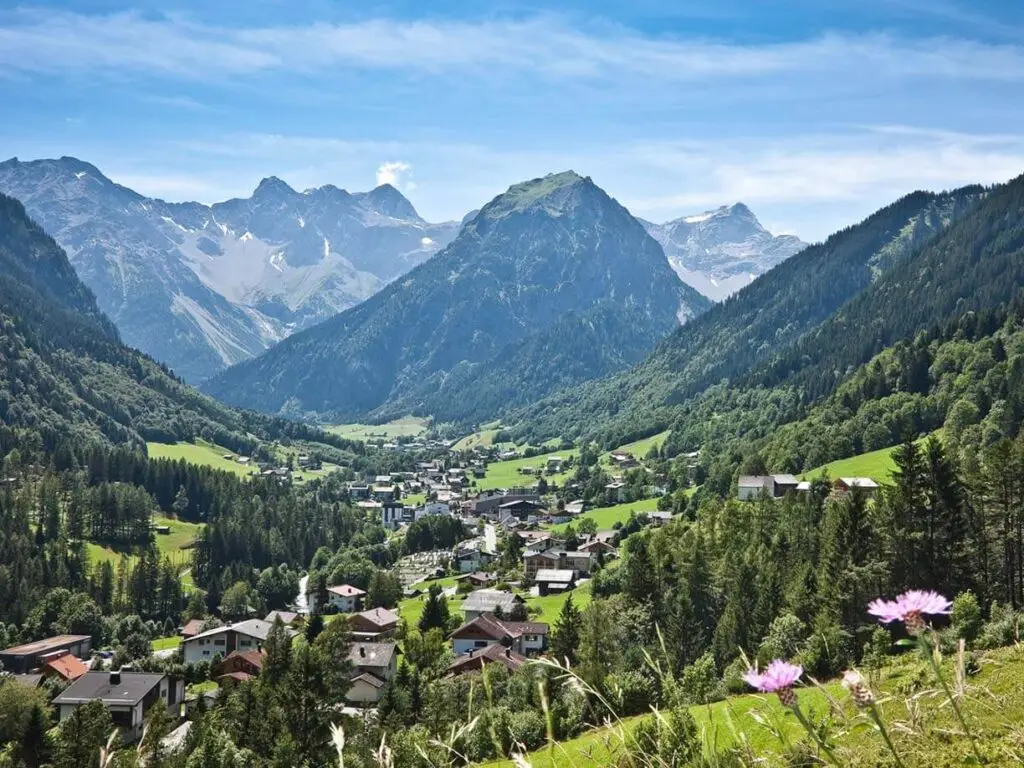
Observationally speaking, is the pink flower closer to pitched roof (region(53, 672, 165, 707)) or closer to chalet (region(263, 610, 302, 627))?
pitched roof (region(53, 672, 165, 707))

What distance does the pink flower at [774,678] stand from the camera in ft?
10.7

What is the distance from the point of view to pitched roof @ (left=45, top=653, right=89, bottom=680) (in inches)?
3391

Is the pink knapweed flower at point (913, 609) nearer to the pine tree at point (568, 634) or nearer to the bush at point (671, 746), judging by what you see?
the bush at point (671, 746)

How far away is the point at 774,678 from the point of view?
3.32 m

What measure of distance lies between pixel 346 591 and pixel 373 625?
1054 inches

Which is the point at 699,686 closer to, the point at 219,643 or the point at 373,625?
the point at 373,625

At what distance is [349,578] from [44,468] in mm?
92012

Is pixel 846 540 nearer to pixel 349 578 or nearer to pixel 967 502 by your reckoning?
pixel 967 502

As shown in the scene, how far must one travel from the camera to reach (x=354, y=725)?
48500 millimetres

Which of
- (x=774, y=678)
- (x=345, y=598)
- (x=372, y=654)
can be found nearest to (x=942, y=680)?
(x=774, y=678)

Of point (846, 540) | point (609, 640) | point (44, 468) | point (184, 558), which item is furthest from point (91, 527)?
point (846, 540)

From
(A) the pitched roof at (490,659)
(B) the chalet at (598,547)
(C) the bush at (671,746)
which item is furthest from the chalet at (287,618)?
(C) the bush at (671,746)

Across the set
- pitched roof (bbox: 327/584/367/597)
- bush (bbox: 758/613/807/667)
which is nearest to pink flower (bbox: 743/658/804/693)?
bush (bbox: 758/613/807/667)

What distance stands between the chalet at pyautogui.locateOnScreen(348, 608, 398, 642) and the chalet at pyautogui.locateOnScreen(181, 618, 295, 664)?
8.13 m
